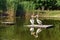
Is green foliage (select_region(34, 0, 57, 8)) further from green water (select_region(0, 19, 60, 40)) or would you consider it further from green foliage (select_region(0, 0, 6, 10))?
green water (select_region(0, 19, 60, 40))

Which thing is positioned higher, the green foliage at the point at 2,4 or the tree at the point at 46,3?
the green foliage at the point at 2,4

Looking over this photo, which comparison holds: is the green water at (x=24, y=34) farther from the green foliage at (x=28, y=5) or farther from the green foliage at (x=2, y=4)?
the green foliage at (x=28, y=5)

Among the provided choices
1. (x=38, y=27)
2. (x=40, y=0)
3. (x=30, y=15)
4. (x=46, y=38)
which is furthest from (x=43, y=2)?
(x=46, y=38)

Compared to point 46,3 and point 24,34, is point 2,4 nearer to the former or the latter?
point 46,3

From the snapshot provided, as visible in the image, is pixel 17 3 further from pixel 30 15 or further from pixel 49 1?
pixel 49 1

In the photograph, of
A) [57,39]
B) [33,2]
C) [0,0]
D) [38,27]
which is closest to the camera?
[57,39]

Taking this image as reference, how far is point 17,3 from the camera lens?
51.8m

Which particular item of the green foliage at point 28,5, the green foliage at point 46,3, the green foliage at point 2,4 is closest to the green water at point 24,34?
the green foliage at point 2,4

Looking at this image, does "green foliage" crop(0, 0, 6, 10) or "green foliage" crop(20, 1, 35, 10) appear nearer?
"green foliage" crop(0, 0, 6, 10)

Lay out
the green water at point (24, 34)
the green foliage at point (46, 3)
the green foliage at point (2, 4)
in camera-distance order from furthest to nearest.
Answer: the green foliage at point (46, 3)
the green foliage at point (2, 4)
the green water at point (24, 34)

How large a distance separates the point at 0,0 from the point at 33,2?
9.78m

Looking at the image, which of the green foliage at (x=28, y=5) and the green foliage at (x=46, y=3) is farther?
the green foliage at (x=46, y=3)

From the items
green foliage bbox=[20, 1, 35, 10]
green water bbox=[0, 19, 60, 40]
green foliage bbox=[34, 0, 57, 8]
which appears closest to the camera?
green water bbox=[0, 19, 60, 40]

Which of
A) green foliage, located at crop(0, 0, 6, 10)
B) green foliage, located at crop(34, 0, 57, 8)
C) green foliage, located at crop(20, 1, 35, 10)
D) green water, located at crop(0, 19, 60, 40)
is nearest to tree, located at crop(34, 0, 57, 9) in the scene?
green foliage, located at crop(34, 0, 57, 8)
